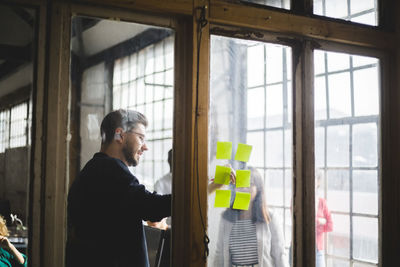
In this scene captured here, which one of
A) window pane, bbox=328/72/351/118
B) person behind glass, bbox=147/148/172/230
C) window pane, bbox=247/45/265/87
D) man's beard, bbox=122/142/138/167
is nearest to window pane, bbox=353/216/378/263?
window pane, bbox=328/72/351/118

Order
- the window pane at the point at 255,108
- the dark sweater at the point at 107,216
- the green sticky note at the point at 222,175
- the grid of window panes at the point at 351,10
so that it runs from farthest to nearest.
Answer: the grid of window panes at the point at 351,10 → the window pane at the point at 255,108 → the green sticky note at the point at 222,175 → the dark sweater at the point at 107,216

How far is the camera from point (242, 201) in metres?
2.43

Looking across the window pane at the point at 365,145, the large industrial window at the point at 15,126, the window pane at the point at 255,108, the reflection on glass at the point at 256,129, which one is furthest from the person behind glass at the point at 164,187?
the window pane at the point at 365,145

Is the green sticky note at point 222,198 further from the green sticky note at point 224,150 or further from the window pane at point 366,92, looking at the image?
the window pane at point 366,92

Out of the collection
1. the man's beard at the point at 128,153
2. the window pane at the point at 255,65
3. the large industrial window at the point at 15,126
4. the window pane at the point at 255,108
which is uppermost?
the window pane at the point at 255,65

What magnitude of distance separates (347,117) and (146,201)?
1.39 m

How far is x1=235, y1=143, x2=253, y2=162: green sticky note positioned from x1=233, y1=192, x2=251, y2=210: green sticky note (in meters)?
0.19

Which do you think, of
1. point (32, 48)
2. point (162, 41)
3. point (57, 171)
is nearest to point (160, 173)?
point (57, 171)

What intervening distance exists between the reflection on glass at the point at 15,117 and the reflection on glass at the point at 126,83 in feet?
0.65

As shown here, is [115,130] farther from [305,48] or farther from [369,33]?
[369,33]

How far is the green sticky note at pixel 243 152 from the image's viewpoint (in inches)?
95.5

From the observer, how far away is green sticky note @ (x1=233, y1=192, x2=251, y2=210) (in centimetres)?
242

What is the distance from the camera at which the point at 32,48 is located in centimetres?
195

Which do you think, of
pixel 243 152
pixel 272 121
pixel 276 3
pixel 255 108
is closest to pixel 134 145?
pixel 243 152
